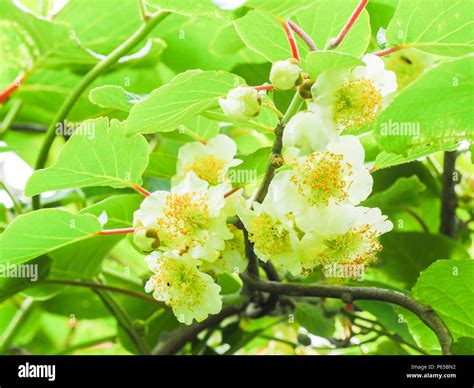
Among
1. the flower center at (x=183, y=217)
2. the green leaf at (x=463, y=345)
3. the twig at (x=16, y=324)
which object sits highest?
the flower center at (x=183, y=217)

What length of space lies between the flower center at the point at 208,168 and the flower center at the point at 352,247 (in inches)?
5.6

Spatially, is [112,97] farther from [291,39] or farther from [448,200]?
[448,200]

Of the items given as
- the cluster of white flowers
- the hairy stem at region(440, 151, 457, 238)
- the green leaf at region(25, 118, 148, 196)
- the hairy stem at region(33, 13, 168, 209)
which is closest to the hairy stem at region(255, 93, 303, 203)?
the cluster of white flowers

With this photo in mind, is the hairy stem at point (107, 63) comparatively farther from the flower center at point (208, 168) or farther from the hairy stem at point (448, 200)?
the hairy stem at point (448, 200)

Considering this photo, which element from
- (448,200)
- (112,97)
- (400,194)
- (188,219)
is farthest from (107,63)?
(448,200)

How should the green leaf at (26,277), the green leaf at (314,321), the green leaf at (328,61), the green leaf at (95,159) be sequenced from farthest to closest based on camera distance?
the green leaf at (314,321)
the green leaf at (26,277)
the green leaf at (95,159)
the green leaf at (328,61)

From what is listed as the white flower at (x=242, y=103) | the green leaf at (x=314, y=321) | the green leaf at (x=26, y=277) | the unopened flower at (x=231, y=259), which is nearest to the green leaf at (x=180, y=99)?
the white flower at (x=242, y=103)

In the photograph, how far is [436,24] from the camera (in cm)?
50

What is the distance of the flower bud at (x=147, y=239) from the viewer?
52 centimetres

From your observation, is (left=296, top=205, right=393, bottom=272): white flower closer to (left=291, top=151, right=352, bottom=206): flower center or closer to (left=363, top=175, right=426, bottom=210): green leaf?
(left=291, top=151, right=352, bottom=206): flower center

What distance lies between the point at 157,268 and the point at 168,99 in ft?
0.52

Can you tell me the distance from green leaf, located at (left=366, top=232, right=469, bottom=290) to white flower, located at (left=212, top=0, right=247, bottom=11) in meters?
0.46

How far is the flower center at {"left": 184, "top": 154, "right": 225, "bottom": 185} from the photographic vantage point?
2.04 feet
